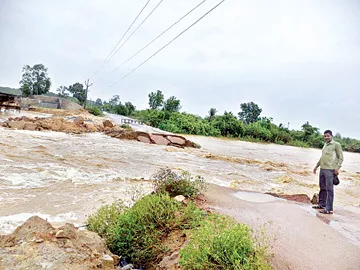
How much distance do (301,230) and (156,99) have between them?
2112 inches

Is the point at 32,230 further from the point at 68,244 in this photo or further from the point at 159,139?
the point at 159,139

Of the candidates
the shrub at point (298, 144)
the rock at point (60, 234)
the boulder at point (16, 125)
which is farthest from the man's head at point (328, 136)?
the shrub at point (298, 144)

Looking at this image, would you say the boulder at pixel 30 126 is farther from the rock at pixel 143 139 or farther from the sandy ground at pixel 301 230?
the sandy ground at pixel 301 230

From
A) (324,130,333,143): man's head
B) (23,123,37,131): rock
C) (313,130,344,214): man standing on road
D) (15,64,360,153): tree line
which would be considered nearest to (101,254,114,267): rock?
(313,130,344,214): man standing on road

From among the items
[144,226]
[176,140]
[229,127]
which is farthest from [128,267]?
[229,127]

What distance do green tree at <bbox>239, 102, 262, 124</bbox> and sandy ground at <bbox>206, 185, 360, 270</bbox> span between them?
57.4 metres

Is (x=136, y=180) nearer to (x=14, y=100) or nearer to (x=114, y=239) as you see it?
(x=114, y=239)

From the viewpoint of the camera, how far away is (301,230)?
488 cm

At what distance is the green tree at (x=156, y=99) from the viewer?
56.8 m

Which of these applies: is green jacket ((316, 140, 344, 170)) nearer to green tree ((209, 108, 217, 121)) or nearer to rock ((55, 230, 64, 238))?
rock ((55, 230, 64, 238))

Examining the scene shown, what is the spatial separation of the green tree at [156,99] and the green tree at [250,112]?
63.5 ft

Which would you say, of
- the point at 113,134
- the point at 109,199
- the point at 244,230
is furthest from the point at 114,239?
the point at 113,134

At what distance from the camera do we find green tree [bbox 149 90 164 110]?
5680 cm

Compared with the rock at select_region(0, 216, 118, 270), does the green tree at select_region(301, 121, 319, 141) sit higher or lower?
higher
